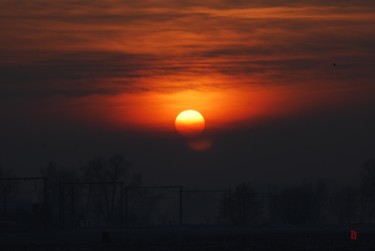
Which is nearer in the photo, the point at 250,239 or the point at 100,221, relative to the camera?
the point at 250,239

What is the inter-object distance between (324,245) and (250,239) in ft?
20.5

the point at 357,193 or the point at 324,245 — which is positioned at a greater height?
the point at 357,193

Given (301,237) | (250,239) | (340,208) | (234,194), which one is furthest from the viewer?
(340,208)

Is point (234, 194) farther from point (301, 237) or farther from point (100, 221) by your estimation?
point (301, 237)

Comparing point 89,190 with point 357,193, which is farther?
point 357,193

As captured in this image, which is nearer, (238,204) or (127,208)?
(238,204)

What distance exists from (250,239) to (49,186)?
91434 millimetres

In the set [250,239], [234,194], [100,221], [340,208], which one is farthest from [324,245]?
[340,208]

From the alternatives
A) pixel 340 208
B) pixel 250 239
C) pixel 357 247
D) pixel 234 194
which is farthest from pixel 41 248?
pixel 340 208

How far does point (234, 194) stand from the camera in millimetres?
115188

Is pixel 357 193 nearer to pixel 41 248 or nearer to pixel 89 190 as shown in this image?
pixel 89 190

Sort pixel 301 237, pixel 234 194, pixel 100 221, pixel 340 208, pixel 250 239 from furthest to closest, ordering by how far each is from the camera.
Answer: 1. pixel 340 208
2. pixel 100 221
3. pixel 234 194
4. pixel 301 237
5. pixel 250 239

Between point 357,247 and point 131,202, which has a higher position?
point 131,202

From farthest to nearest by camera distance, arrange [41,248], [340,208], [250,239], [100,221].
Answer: [340,208] < [100,221] < [250,239] < [41,248]
